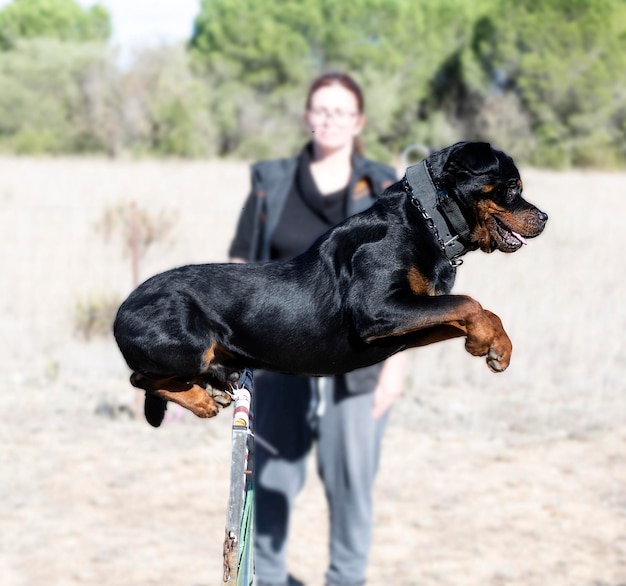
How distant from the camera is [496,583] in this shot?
4.75 metres

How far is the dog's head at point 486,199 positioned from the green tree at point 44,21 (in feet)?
186

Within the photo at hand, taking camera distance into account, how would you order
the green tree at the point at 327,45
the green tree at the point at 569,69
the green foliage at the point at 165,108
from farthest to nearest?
the green tree at the point at 327,45, the green tree at the point at 569,69, the green foliage at the point at 165,108

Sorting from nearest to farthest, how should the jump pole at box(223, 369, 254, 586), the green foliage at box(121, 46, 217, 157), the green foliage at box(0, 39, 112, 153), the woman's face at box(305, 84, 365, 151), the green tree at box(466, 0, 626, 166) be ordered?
the jump pole at box(223, 369, 254, 586), the woman's face at box(305, 84, 365, 151), the green foliage at box(121, 46, 217, 157), the green tree at box(466, 0, 626, 166), the green foliage at box(0, 39, 112, 153)

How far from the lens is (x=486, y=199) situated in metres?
1.92

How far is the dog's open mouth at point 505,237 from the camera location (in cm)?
187

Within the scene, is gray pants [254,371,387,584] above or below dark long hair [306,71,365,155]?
below

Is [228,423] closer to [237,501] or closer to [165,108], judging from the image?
[237,501]

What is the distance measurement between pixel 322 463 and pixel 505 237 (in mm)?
2406

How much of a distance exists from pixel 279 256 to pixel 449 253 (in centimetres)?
189

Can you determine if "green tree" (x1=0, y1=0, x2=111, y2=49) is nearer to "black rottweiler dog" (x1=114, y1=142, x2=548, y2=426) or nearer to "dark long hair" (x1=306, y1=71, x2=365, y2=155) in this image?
"dark long hair" (x1=306, y1=71, x2=365, y2=155)

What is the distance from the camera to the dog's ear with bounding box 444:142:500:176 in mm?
1923

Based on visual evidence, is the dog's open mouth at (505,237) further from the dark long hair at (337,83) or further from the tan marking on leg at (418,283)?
the dark long hair at (337,83)

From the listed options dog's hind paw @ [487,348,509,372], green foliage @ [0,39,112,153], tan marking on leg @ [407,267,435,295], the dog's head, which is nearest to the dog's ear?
the dog's head

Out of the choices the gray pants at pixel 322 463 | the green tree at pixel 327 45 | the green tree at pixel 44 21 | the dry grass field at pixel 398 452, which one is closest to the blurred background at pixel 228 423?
the dry grass field at pixel 398 452
